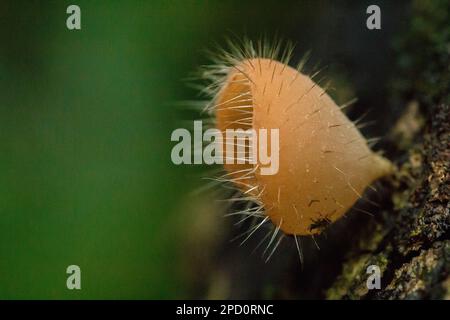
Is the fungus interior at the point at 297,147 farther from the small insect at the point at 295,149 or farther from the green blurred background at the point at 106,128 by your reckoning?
the green blurred background at the point at 106,128

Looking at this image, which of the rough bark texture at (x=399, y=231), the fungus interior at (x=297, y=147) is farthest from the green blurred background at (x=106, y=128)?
the fungus interior at (x=297, y=147)

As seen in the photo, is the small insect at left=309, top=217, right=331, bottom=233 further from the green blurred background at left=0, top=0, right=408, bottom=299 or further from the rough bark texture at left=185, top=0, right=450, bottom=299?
the green blurred background at left=0, top=0, right=408, bottom=299

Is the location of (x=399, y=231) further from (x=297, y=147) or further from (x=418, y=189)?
(x=297, y=147)

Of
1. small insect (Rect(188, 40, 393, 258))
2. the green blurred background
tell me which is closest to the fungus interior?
small insect (Rect(188, 40, 393, 258))

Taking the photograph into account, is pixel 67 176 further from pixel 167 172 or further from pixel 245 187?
pixel 245 187

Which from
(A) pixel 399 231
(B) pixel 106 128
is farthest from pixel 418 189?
(B) pixel 106 128
